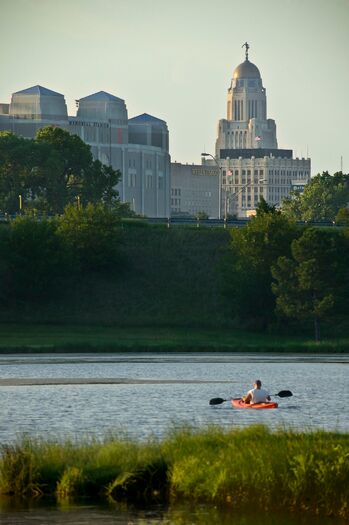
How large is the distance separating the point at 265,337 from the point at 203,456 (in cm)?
8703

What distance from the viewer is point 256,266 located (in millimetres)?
126875

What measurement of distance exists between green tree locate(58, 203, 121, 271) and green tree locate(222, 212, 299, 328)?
13.7m

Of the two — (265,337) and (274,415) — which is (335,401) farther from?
(265,337)

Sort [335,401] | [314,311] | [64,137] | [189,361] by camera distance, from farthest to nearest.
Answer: [64,137]
[314,311]
[189,361]
[335,401]

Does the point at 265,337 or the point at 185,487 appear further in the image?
the point at 265,337

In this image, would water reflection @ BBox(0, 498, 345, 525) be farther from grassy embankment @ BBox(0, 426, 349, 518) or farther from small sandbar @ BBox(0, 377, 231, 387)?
small sandbar @ BBox(0, 377, 231, 387)

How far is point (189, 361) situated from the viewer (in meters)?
101

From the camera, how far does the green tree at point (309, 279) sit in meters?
120

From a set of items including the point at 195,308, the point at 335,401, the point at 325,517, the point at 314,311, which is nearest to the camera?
the point at 325,517

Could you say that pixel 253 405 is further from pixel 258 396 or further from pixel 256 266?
pixel 256 266

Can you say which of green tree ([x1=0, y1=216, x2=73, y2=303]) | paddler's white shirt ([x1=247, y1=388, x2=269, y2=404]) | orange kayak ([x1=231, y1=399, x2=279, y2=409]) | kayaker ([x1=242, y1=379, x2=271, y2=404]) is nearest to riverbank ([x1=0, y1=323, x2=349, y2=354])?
green tree ([x1=0, y1=216, x2=73, y2=303])

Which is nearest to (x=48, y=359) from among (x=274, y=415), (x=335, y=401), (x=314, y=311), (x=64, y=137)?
(x=314, y=311)

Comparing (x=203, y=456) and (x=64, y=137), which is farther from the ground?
(x=64, y=137)

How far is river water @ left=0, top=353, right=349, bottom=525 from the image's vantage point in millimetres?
49906
